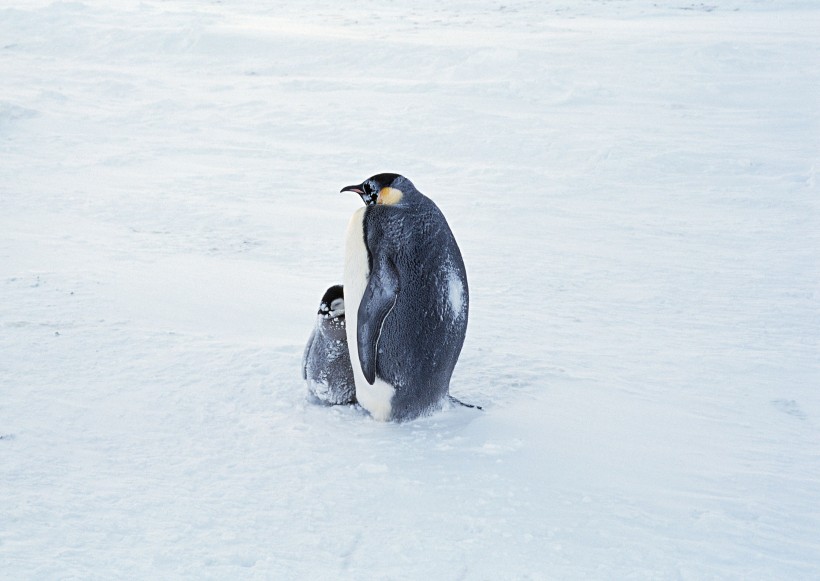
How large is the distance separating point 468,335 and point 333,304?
75 centimetres

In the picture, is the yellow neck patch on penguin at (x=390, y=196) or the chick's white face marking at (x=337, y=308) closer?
the yellow neck patch on penguin at (x=390, y=196)

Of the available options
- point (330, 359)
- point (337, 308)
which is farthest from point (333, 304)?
point (330, 359)

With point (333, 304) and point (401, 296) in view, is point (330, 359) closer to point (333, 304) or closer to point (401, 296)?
point (333, 304)

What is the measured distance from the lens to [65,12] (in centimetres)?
1304

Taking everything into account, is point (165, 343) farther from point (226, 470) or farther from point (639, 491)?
point (639, 491)

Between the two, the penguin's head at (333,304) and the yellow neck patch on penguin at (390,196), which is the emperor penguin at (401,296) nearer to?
the yellow neck patch on penguin at (390,196)

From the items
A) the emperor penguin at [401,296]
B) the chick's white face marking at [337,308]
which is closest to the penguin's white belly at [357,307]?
the emperor penguin at [401,296]

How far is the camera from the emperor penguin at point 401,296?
220 cm

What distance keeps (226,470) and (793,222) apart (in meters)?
4.19

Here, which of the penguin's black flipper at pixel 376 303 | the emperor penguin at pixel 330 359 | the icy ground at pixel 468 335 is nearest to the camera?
the icy ground at pixel 468 335

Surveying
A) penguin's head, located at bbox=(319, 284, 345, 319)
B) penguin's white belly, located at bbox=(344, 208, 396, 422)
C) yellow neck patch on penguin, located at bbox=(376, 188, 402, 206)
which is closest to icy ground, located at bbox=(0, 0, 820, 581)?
penguin's white belly, located at bbox=(344, 208, 396, 422)

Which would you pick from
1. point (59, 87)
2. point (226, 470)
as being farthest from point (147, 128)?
point (226, 470)

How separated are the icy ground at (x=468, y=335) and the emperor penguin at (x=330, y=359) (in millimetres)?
85

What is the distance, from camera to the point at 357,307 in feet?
7.39
